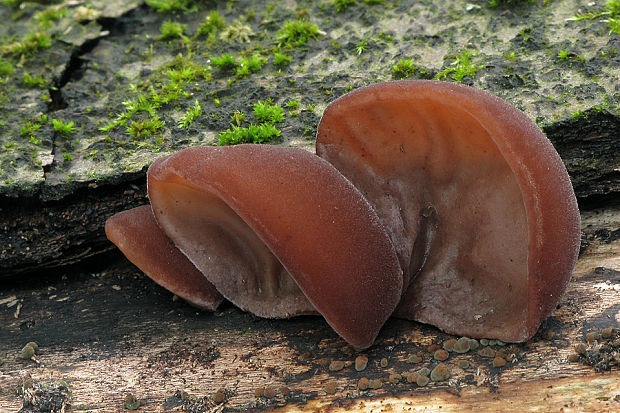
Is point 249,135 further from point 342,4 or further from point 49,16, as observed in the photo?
point 49,16

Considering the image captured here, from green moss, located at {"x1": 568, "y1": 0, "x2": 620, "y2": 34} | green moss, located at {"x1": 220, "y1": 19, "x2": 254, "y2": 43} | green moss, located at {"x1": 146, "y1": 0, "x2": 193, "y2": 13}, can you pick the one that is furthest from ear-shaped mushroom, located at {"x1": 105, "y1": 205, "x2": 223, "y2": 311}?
green moss, located at {"x1": 568, "y1": 0, "x2": 620, "y2": 34}

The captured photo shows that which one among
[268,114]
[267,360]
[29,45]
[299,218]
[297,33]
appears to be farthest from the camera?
[29,45]

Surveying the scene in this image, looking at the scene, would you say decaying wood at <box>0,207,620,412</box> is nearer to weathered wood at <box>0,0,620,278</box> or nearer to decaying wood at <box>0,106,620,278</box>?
decaying wood at <box>0,106,620,278</box>

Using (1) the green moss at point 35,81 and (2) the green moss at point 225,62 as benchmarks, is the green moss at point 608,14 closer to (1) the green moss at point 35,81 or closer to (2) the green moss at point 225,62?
(2) the green moss at point 225,62

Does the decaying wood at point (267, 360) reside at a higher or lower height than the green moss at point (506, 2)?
lower

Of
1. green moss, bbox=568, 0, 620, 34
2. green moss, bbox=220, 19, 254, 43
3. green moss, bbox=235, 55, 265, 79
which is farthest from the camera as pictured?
green moss, bbox=220, 19, 254, 43

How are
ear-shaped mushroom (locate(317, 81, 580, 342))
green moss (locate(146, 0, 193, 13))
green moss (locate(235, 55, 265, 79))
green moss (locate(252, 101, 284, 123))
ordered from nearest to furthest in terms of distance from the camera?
ear-shaped mushroom (locate(317, 81, 580, 342))
green moss (locate(252, 101, 284, 123))
green moss (locate(235, 55, 265, 79))
green moss (locate(146, 0, 193, 13))

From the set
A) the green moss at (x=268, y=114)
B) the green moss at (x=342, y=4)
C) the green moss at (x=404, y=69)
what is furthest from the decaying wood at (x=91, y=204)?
the green moss at (x=342, y=4)

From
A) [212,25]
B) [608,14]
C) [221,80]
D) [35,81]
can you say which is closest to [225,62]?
[221,80]
